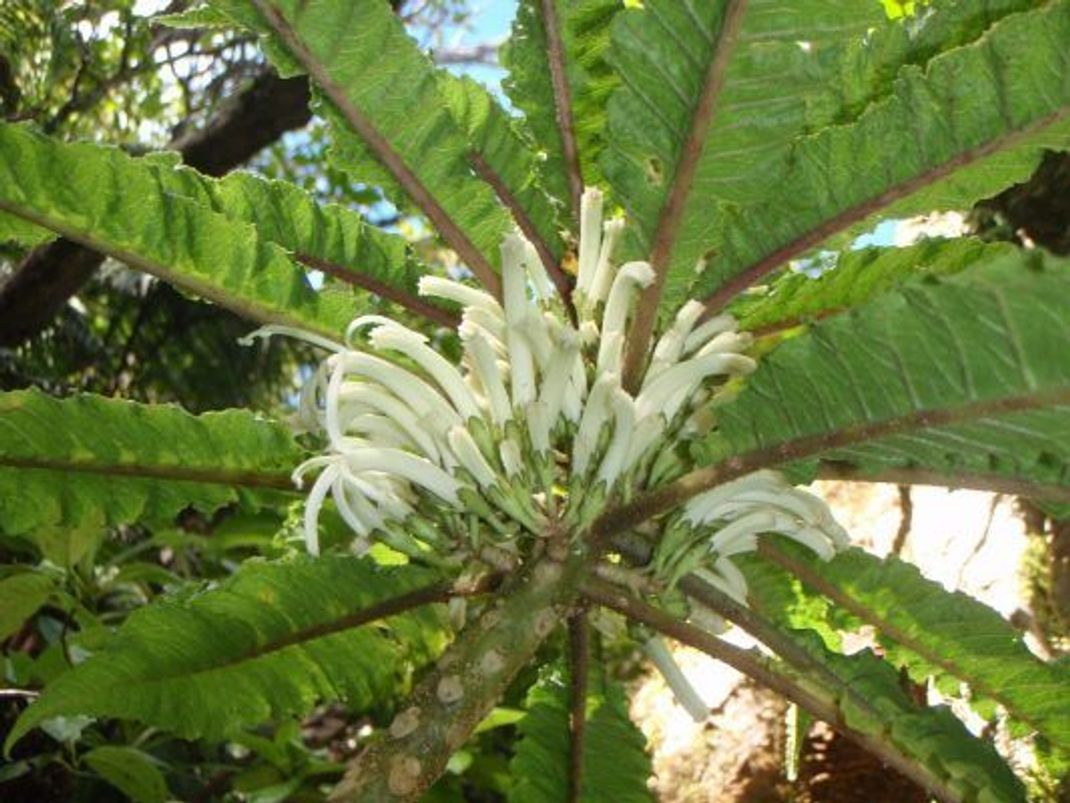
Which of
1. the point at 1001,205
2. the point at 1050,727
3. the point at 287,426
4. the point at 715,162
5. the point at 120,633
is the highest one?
the point at 1001,205

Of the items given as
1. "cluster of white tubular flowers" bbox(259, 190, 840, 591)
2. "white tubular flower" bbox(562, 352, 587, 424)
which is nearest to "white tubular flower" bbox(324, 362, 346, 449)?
"cluster of white tubular flowers" bbox(259, 190, 840, 591)

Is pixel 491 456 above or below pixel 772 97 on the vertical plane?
below

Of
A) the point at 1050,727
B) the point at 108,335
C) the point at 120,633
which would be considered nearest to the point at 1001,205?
the point at 1050,727

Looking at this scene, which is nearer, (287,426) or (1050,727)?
(1050,727)

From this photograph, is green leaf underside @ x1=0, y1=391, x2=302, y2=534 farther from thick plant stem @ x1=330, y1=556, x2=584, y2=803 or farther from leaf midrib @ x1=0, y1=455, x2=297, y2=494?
thick plant stem @ x1=330, y1=556, x2=584, y2=803

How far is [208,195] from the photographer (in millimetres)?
1465

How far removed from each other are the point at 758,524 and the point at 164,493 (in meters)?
0.75

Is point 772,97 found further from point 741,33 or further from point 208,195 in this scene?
point 208,195

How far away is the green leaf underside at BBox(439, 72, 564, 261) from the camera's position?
156 cm

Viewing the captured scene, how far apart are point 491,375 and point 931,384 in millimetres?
476

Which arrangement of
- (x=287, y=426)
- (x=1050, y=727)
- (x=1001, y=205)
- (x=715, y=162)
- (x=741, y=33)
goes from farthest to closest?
1. (x=1001, y=205)
2. (x=287, y=426)
3. (x=1050, y=727)
4. (x=715, y=162)
5. (x=741, y=33)

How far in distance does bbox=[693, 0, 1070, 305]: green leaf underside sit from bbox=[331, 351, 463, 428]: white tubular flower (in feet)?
1.09

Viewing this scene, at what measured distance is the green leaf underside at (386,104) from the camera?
4.27 ft

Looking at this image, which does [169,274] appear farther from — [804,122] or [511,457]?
[804,122]
